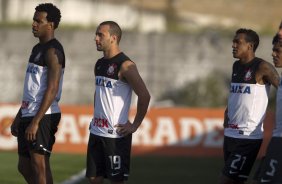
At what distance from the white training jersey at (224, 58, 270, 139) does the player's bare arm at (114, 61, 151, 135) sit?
1.26 metres

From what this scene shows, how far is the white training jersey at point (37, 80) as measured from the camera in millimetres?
11844

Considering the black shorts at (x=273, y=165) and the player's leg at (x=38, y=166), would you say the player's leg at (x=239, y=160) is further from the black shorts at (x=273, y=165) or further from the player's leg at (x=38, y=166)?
the player's leg at (x=38, y=166)

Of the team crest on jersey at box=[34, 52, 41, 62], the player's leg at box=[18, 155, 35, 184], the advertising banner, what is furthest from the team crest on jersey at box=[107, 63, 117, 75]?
the advertising banner

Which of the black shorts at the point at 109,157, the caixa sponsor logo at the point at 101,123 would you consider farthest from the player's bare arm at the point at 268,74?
the caixa sponsor logo at the point at 101,123

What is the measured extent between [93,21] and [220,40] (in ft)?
26.7

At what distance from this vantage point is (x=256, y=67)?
12.0 m

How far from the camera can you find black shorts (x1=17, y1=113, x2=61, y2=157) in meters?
11.8

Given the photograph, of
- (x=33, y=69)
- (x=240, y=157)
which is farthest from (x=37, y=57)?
(x=240, y=157)

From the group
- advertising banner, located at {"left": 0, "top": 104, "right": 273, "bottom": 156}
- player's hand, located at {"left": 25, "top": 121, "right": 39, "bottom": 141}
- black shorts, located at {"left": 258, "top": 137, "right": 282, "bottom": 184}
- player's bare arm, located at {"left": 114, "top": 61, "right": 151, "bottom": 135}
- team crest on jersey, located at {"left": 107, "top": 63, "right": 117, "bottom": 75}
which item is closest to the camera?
black shorts, located at {"left": 258, "top": 137, "right": 282, "bottom": 184}

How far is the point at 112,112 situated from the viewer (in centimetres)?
1153

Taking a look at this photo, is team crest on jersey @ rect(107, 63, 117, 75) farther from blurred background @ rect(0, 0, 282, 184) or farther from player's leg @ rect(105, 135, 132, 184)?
blurred background @ rect(0, 0, 282, 184)

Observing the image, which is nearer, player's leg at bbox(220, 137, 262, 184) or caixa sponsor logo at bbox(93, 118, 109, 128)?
caixa sponsor logo at bbox(93, 118, 109, 128)

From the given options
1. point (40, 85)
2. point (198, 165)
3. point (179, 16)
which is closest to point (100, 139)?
point (40, 85)

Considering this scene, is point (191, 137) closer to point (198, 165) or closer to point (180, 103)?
point (198, 165)
